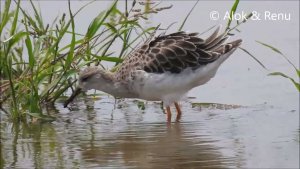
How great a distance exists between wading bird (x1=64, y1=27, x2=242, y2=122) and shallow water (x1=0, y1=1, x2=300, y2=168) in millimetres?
270

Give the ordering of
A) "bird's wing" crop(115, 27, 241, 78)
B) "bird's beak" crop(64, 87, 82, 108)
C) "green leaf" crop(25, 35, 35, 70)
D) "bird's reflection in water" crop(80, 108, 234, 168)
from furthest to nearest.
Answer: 1. "bird's beak" crop(64, 87, 82, 108)
2. "bird's wing" crop(115, 27, 241, 78)
3. "green leaf" crop(25, 35, 35, 70)
4. "bird's reflection in water" crop(80, 108, 234, 168)

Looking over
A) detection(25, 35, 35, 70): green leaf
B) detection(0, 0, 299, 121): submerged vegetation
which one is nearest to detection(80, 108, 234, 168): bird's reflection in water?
detection(0, 0, 299, 121): submerged vegetation

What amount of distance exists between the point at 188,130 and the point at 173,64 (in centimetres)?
70

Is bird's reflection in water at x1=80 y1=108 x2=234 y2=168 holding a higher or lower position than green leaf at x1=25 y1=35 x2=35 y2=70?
lower

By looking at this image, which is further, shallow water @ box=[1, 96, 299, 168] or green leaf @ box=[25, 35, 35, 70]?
green leaf @ box=[25, 35, 35, 70]

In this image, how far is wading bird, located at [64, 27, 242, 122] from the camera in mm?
8055

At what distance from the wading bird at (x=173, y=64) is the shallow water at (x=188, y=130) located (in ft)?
0.89

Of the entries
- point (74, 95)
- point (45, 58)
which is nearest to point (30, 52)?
point (45, 58)

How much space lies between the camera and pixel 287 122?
764 centimetres

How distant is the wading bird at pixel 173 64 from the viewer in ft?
26.4

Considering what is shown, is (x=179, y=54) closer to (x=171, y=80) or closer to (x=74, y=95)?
(x=171, y=80)

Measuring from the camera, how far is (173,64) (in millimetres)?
8055

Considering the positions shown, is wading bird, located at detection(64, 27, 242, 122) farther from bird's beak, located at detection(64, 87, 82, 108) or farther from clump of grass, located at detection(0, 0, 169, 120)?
bird's beak, located at detection(64, 87, 82, 108)

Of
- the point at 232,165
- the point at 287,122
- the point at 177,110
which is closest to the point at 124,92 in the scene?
the point at 177,110
